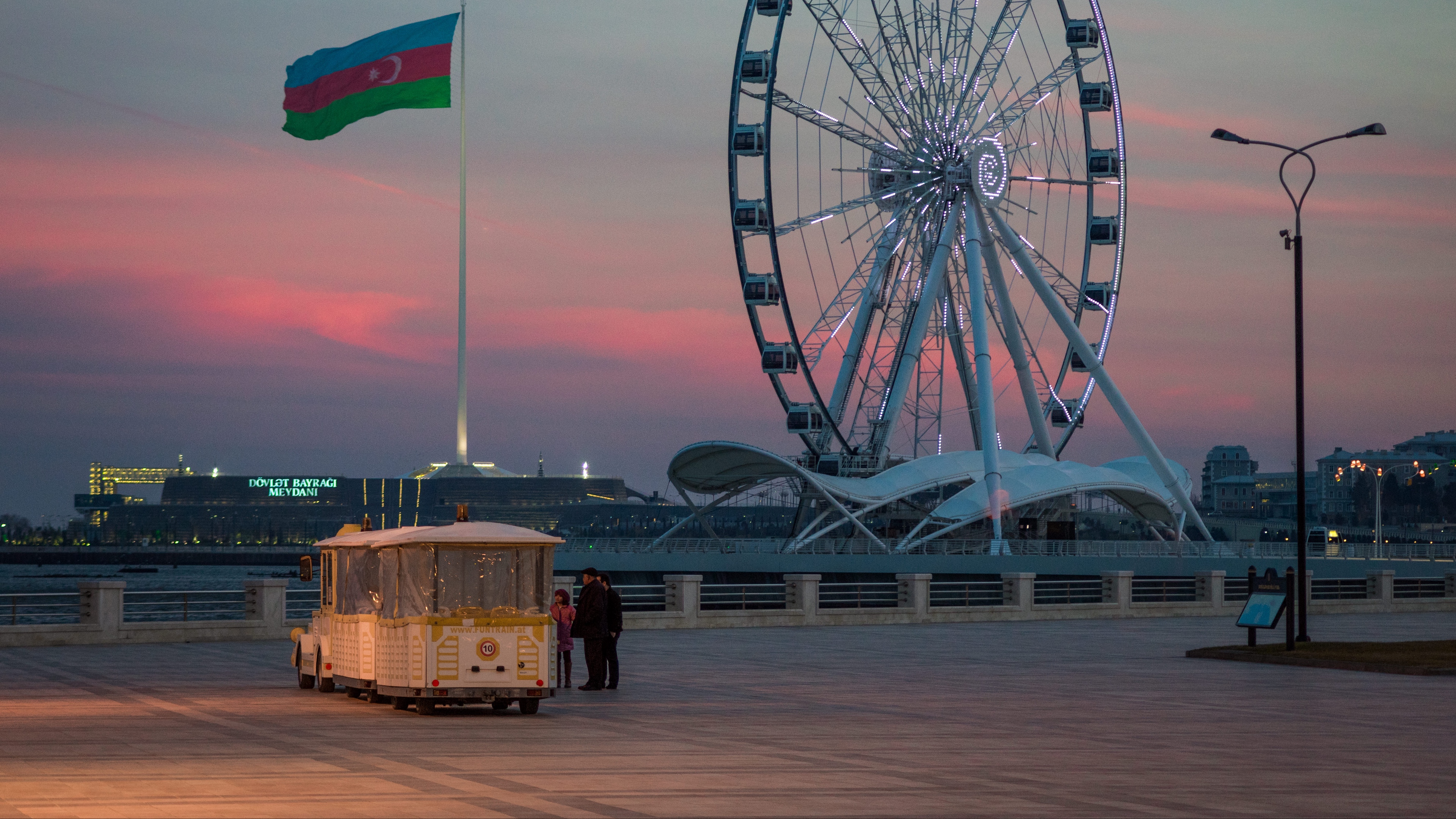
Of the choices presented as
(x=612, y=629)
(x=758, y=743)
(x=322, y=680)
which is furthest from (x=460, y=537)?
(x=758, y=743)

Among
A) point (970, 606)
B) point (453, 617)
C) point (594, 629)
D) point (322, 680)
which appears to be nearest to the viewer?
point (453, 617)

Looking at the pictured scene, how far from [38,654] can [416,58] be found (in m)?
22.7

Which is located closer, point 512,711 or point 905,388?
point 512,711

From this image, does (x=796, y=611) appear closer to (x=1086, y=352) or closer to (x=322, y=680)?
(x=322, y=680)

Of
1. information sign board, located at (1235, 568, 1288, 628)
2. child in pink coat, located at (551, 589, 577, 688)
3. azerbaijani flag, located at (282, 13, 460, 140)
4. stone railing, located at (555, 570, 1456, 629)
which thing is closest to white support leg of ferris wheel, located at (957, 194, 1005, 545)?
stone railing, located at (555, 570, 1456, 629)

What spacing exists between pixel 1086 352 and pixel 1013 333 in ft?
10.9

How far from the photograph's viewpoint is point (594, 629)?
2448cm

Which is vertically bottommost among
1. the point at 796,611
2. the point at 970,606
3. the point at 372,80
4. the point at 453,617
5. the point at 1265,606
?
the point at 970,606

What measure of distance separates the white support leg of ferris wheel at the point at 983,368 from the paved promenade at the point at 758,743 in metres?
44.2

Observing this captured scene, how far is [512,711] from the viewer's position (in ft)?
71.1

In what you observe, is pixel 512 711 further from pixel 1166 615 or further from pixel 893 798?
pixel 1166 615

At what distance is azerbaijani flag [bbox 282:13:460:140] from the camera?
4794 centimetres

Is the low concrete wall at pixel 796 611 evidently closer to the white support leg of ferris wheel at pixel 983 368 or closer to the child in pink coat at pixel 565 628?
the child in pink coat at pixel 565 628

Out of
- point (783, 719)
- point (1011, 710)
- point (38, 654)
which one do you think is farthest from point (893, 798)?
point (38, 654)
